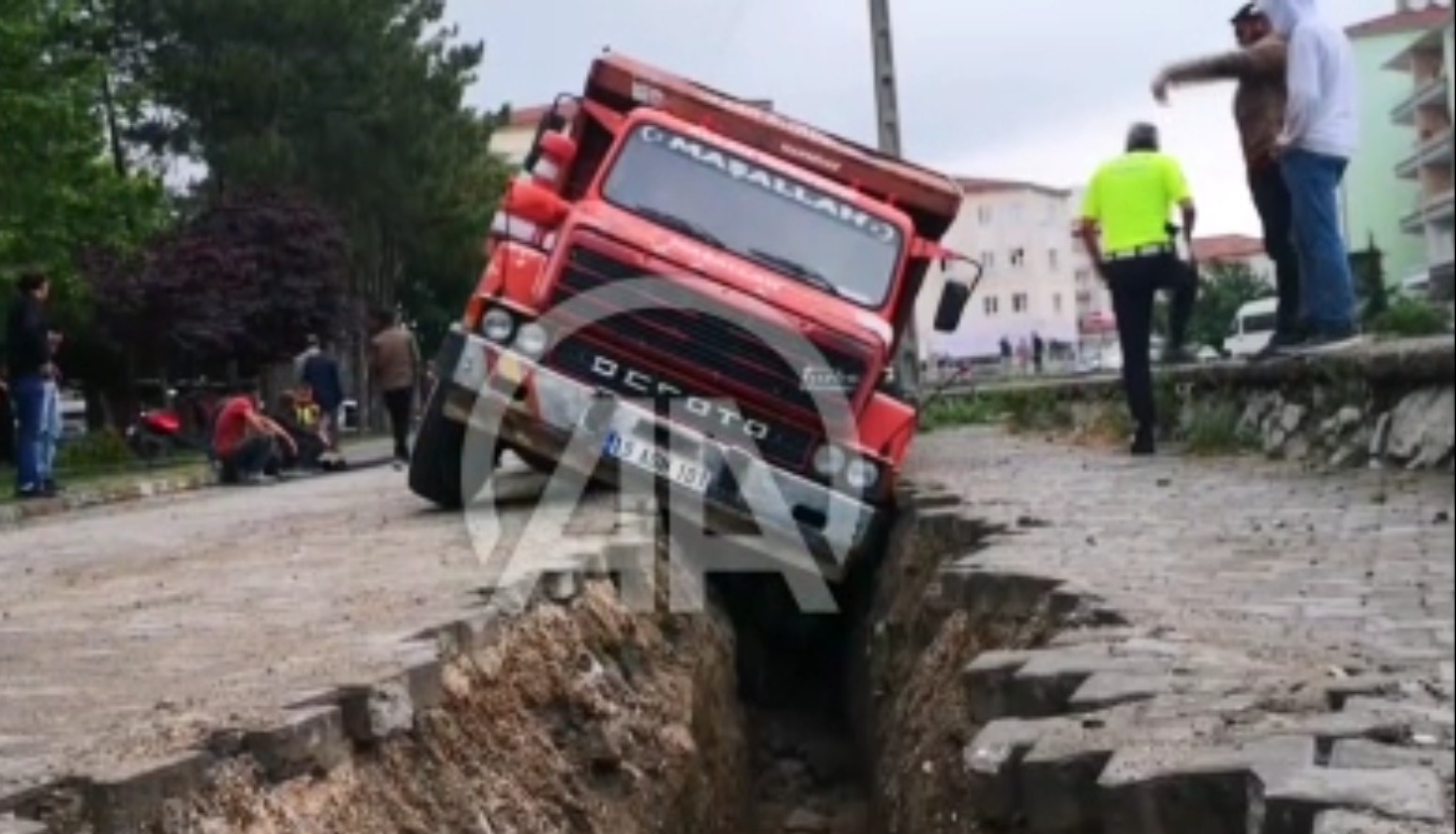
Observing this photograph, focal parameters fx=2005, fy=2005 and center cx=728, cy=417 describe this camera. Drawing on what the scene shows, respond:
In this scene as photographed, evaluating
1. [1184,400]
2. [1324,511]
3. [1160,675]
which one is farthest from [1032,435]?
[1160,675]

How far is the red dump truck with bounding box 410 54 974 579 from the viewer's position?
358 inches

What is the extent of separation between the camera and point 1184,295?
9.51 m

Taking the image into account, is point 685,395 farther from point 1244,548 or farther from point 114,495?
point 114,495

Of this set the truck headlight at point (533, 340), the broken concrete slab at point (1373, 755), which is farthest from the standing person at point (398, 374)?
the broken concrete slab at point (1373, 755)

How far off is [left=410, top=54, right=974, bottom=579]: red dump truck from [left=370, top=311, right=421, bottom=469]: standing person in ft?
26.5

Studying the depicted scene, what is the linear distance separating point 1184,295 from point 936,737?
4.65 metres

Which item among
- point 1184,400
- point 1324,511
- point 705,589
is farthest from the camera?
point 1184,400

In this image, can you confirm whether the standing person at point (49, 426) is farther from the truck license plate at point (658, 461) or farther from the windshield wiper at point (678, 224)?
the truck license plate at point (658, 461)

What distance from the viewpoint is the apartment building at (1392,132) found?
2.71 ft

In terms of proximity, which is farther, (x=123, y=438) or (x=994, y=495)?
(x=123, y=438)

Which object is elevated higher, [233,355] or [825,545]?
[233,355]

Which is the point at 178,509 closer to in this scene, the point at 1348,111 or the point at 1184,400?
the point at 1184,400

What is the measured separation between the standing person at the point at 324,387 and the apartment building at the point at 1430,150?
20972 mm

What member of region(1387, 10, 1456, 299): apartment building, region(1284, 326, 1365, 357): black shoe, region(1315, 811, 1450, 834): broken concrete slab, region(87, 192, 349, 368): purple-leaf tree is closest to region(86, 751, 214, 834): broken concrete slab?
region(1315, 811, 1450, 834): broken concrete slab
